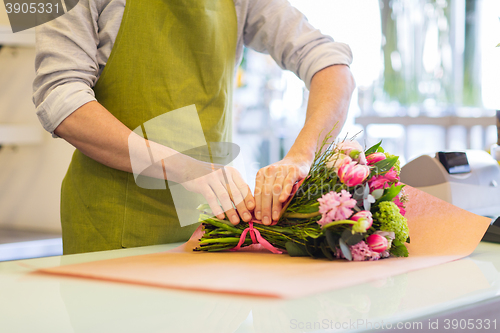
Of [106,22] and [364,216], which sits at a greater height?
[106,22]

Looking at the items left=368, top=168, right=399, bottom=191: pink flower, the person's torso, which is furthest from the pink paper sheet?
the person's torso

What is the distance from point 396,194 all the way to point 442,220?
174 millimetres

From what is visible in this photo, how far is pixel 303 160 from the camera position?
93 cm

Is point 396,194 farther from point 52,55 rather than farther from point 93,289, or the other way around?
point 52,55

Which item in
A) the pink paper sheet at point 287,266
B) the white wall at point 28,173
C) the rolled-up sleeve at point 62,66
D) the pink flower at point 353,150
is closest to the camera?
the pink paper sheet at point 287,266

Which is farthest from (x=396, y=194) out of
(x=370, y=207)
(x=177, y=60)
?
(x=177, y=60)

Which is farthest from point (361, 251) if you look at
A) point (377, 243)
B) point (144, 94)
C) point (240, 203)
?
point (144, 94)

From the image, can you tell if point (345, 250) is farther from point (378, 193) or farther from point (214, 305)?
point (214, 305)

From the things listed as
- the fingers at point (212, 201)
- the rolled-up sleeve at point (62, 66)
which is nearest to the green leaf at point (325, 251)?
the fingers at point (212, 201)

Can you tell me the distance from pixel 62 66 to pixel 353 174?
0.64m

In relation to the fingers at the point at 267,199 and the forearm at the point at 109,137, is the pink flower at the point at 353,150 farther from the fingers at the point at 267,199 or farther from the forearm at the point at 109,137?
the forearm at the point at 109,137

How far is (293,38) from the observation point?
1178 millimetres

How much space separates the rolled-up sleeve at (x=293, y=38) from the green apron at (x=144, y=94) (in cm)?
16

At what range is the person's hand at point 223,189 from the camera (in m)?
0.80
